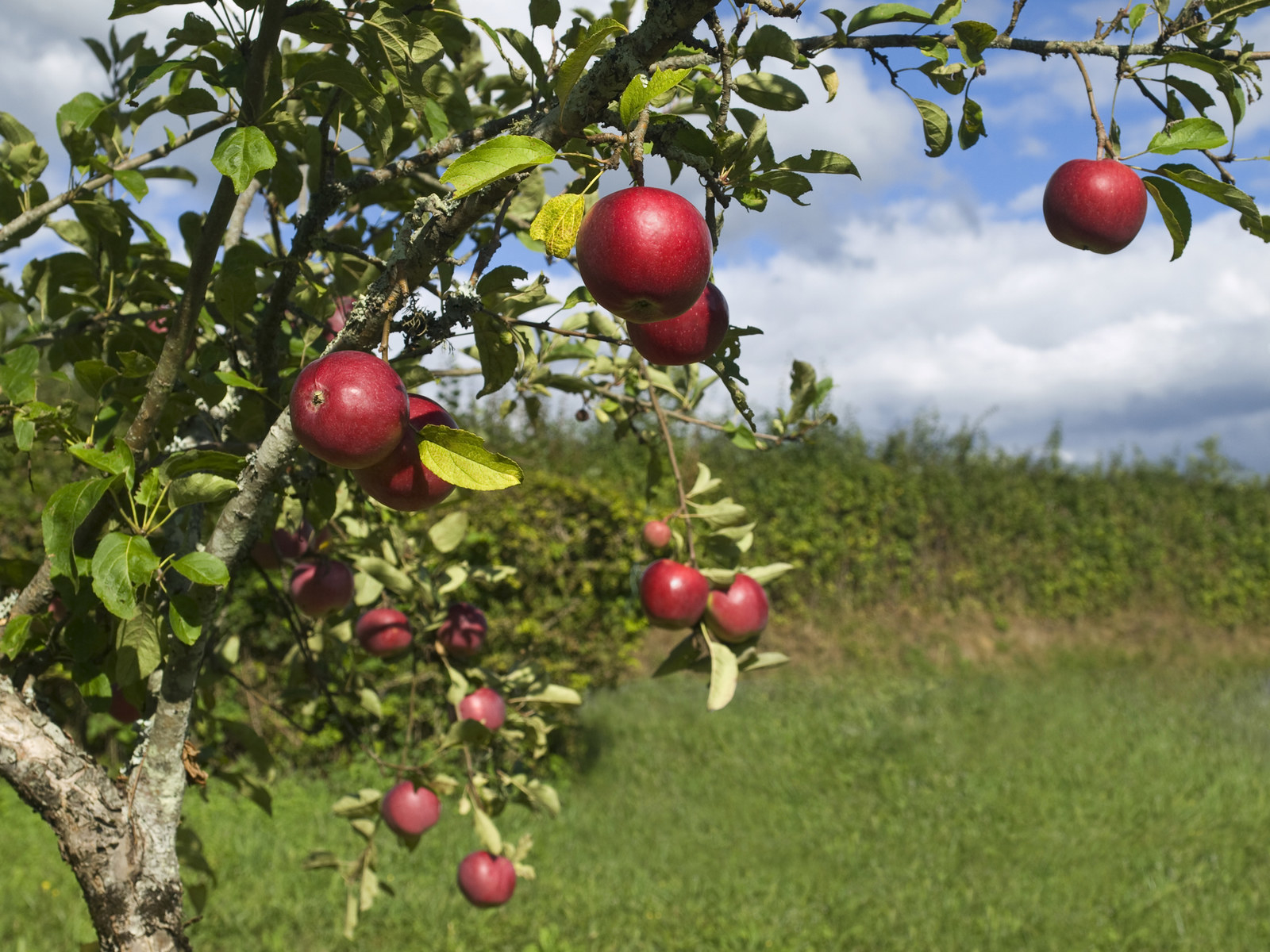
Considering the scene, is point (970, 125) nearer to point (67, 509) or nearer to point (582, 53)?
point (582, 53)

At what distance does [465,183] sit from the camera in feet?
2.15

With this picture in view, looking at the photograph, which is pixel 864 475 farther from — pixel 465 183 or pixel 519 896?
pixel 465 183

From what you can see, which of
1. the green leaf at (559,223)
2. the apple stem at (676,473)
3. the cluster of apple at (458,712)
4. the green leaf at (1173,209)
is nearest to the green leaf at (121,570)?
the green leaf at (559,223)

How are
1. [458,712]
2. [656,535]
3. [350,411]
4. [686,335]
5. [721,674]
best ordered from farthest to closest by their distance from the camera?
1. [656,535]
2. [458,712]
3. [721,674]
4. [686,335]
5. [350,411]

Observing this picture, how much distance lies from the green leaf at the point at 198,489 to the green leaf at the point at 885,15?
0.86 m

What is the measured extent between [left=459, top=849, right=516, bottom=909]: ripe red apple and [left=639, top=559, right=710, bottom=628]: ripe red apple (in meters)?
0.84

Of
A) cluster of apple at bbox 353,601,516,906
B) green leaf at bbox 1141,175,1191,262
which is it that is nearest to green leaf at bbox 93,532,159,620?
cluster of apple at bbox 353,601,516,906

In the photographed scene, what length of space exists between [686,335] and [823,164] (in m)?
0.21

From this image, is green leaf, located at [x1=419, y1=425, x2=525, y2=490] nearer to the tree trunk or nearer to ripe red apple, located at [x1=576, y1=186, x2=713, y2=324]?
ripe red apple, located at [x1=576, y1=186, x2=713, y2=324]

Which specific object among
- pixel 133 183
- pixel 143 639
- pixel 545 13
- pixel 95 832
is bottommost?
pixel 95 832

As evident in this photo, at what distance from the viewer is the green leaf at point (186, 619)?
41.4 inches

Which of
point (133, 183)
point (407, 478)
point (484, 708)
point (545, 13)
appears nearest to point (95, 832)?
point (407, 478)

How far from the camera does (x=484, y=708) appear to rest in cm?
187

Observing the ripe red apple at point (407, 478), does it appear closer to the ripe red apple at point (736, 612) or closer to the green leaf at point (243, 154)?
the green leaf at point (243, 154)
